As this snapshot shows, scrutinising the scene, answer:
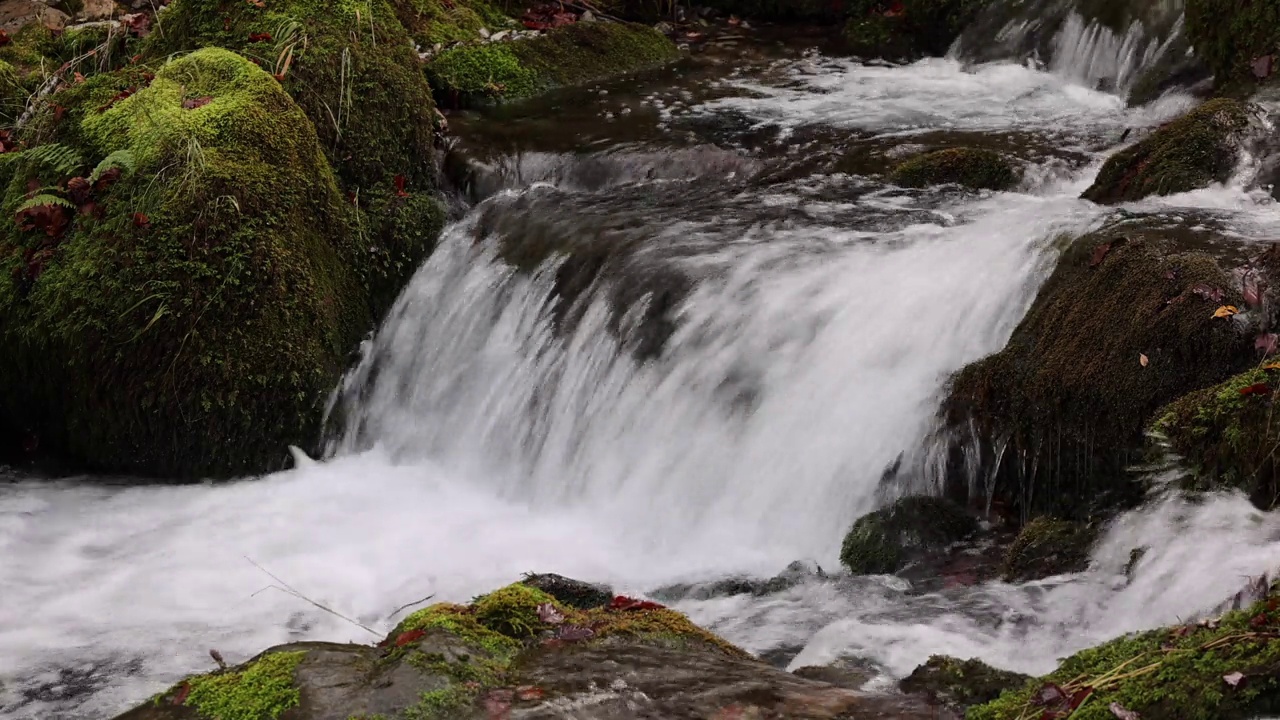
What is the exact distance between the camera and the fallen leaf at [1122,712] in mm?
2646

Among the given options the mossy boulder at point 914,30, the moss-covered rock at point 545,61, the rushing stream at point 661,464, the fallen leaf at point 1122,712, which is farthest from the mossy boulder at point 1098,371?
the mossy boulder at point 914,30

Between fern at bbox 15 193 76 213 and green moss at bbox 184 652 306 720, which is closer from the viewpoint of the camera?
green moss at bbox 184 652 306 720

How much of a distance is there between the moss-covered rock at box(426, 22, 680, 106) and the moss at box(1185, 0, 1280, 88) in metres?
4.77

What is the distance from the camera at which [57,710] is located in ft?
15.0

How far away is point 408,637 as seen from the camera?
3.29m

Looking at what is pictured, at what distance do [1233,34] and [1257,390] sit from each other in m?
5.01

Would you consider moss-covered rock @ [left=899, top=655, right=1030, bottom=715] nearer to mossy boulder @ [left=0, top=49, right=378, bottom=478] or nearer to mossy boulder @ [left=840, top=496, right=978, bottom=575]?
mossy boulder @ [left=840, top=496, right=978, bottom=575]

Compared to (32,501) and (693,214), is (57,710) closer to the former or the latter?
(32,501)

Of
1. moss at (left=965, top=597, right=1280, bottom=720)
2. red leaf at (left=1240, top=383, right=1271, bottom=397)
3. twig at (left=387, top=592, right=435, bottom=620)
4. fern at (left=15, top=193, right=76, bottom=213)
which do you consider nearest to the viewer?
moss at (left=965, top=597, right=1280, bottom=720)

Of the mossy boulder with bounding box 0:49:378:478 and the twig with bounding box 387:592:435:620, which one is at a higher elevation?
the mossy boulder with bounding box 0:49:378:478

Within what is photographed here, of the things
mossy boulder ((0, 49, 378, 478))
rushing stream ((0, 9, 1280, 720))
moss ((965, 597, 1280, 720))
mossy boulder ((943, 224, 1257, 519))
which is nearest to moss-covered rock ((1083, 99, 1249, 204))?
rushing stream ((0, 9, 1280, 720))

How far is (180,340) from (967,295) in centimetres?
424

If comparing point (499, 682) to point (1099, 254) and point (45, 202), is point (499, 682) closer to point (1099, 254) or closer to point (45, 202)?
point (1099, 254)

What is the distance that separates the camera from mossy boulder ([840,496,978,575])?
5.07 metres
